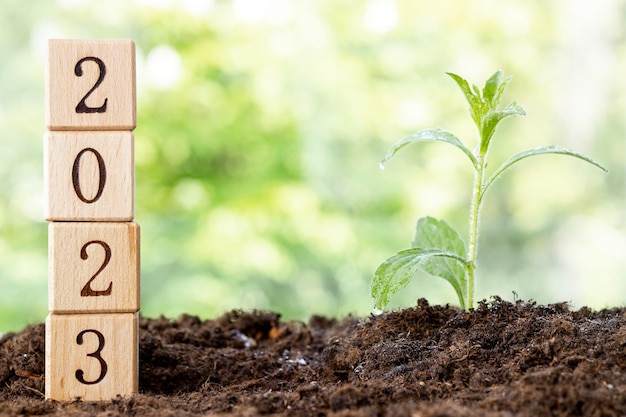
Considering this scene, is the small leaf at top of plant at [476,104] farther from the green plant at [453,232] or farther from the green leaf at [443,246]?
the green leaf at [443,246]

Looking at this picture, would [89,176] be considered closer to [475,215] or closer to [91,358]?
[91,358]

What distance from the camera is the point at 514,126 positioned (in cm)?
573

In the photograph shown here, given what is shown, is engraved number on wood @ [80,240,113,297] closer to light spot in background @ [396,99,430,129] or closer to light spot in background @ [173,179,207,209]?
light spot in background @ [173,179,207,209]

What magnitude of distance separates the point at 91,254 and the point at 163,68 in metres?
Result: 3.81

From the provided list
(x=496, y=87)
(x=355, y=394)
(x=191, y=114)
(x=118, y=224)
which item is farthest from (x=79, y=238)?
(x=191, y=114)

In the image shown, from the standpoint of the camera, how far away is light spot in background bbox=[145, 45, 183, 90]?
496cm

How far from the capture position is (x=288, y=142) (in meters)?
5.33

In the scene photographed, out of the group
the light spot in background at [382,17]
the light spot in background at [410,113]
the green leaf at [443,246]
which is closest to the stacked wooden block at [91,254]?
the green leaf at [443,246]

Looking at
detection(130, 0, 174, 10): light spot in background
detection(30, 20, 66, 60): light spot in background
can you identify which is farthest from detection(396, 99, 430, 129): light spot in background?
detection(30, 20, 66, 60): light spot in background

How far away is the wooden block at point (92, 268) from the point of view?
137 cm

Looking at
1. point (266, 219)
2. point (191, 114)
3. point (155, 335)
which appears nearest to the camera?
point (155, 335)

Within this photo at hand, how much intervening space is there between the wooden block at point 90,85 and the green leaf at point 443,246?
722 mm

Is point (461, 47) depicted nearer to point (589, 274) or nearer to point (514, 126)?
point (514, 126)

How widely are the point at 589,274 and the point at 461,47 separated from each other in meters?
2.08
